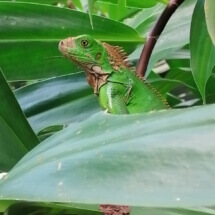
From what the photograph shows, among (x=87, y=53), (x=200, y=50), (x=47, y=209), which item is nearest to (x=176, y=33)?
(x=200, y=50)

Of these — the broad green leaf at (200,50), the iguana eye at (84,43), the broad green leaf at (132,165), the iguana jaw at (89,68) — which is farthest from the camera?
the iguana eye at (84,43)

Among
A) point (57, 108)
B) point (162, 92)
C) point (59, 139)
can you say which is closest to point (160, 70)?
point (162, 92)

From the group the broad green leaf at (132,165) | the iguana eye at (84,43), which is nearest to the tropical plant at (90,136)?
the broad green leaf at (132,165)

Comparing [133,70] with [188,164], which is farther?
[133,70]

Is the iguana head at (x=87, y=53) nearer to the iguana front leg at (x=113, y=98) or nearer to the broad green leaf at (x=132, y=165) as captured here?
the iguana front leg at (x=113, y=98)

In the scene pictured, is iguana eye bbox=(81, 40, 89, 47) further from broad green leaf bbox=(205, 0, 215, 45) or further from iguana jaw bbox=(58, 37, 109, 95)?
broad green leaf bbox=(205, 0, 215, 45)

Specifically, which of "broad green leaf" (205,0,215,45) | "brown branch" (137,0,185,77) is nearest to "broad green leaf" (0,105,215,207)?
"broad green leaf" (205,0,215,45)

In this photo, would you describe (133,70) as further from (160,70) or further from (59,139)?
(59,139)

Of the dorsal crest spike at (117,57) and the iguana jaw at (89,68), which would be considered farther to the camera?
the dorsal crest spike at (117,57)
